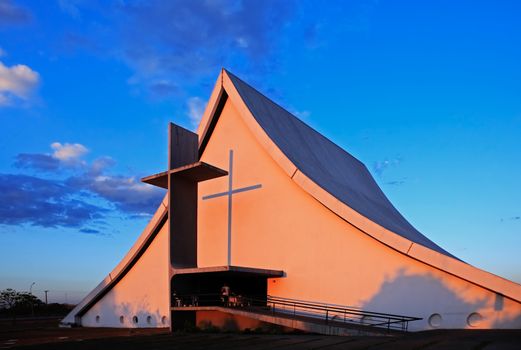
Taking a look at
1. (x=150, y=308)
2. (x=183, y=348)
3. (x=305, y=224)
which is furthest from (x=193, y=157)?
(x=183, y=348)

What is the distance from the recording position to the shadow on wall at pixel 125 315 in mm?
19328

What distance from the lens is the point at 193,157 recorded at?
1827 cm

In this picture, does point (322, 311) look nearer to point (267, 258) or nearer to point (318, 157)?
point (267, 258)

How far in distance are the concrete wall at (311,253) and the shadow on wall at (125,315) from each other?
2781 millimetres

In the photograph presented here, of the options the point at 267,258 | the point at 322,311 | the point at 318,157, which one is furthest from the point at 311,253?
the point at 318,157

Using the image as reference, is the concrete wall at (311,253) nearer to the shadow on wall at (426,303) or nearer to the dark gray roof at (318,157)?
the shadow on wall at (426,303)

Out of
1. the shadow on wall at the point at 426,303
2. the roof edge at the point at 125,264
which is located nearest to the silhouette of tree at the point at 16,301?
the roof edge at the point at 125,264

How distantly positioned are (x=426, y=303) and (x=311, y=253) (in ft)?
13.7

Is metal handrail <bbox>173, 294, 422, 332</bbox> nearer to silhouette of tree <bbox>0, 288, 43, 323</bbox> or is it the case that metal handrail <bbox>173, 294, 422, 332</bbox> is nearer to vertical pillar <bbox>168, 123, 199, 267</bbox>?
vertical pillar <bbox>168, 123, 199, 267</bbox>

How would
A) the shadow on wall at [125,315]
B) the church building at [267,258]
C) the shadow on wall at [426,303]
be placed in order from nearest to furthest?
the shadow on wall at [426,303], the church building at [267,258], the shadow on wall at [125,315]

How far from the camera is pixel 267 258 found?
17.8m

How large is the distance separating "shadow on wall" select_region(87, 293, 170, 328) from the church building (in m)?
0.06

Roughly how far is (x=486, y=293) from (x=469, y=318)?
2.75 feet

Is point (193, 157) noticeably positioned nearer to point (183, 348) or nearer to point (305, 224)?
point (305, 224)
